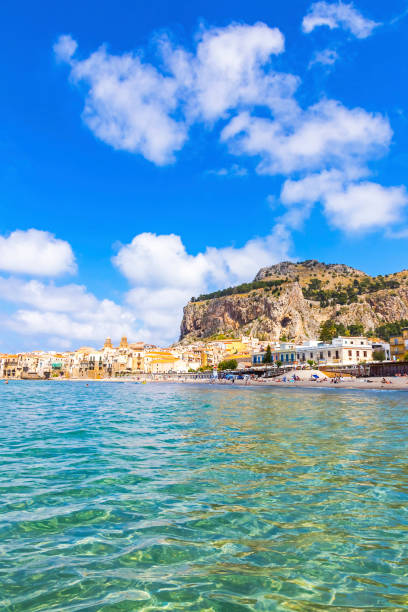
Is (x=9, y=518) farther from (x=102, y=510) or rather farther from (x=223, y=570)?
(x=223, y=570)

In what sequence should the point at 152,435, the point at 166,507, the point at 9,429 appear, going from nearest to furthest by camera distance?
the point at 166,507, the point at 152,435, the point at 9,429

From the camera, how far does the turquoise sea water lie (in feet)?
14.2

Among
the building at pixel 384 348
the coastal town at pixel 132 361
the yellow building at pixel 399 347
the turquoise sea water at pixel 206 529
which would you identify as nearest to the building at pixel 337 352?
the building at pixel 384 348

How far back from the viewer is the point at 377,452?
39.7ft

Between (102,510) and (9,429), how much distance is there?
14.4 m

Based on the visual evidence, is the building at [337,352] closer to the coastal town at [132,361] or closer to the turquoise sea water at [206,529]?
the coastal town at [132,361]

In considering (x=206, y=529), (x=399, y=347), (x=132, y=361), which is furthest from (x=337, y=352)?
(x=206, y=529)

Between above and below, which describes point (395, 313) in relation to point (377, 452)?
above

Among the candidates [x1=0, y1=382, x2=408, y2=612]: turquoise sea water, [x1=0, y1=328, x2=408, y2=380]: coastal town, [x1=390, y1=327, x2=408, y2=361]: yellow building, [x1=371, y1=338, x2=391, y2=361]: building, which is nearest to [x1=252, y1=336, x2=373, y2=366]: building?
[x1=371, y1=338, x2=391, y2=361]: building

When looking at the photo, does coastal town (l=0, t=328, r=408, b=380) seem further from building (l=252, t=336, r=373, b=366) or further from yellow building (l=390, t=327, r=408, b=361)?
yellow building (l=390, t=327, r=408, b=361)

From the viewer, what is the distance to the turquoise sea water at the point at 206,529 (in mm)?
4332

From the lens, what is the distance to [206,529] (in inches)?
243

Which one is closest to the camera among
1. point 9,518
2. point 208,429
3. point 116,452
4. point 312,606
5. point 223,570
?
point 312,606

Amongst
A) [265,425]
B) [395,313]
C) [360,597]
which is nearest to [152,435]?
[265,425]
